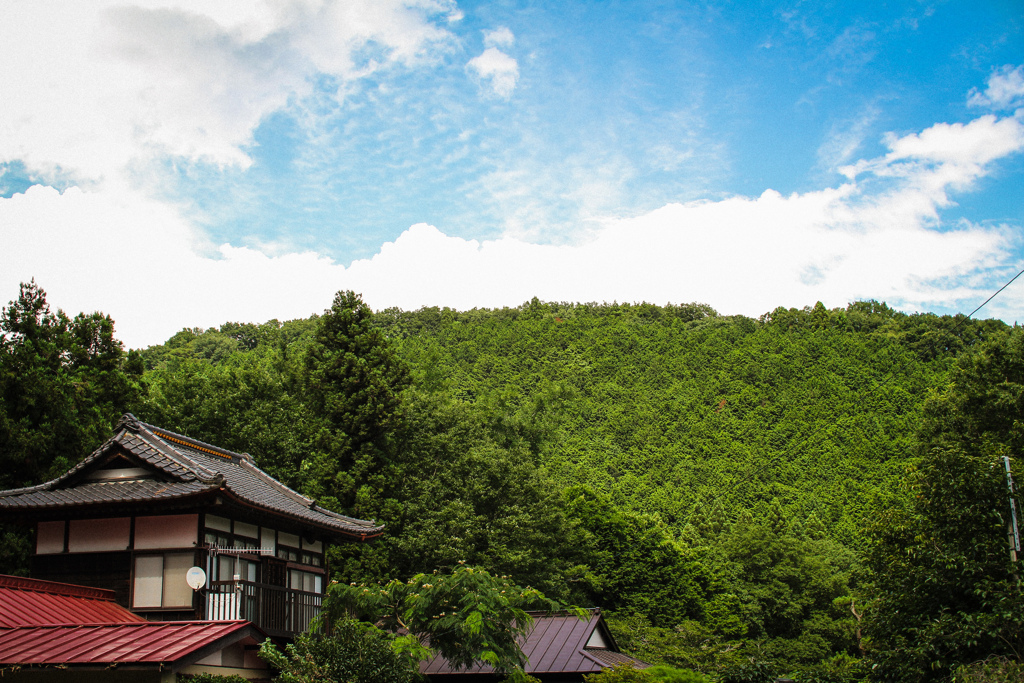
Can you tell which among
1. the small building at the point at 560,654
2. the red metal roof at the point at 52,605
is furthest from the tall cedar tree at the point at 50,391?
the small building at the point at 560,654

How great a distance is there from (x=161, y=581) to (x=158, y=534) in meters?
0.86

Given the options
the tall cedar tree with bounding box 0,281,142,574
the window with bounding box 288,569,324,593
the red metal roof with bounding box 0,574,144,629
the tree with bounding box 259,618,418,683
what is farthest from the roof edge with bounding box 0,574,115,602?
the tall cedar tree with bounding box 0,281,142,574

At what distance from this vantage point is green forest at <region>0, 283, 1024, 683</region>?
1641 centimetres

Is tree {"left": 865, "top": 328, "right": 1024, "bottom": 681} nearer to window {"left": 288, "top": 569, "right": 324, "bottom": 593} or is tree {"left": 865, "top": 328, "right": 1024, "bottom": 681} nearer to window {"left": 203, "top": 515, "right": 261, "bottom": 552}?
Answer: window {"left": 288, "top": 569, "right": 324, "bottom": 593}

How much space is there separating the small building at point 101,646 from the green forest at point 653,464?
29.2 feet

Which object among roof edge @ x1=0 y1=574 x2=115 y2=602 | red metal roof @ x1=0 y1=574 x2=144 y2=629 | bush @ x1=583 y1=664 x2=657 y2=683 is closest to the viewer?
red metal roof @ x1=0 y1=574 x2=144 y2=629

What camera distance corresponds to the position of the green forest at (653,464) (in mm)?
16406

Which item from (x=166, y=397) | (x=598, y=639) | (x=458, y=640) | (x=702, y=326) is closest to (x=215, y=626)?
(x=458, y=640)

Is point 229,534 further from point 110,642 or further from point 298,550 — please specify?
point 110,642

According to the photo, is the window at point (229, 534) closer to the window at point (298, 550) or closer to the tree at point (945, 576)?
the window at point (298, 550)

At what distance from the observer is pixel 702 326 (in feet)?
265

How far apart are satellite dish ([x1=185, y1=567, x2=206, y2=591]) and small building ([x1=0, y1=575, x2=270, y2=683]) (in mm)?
1273

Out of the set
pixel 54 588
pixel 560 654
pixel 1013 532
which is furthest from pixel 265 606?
pixel 1013 532

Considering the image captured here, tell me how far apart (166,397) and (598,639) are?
18.1 metres
